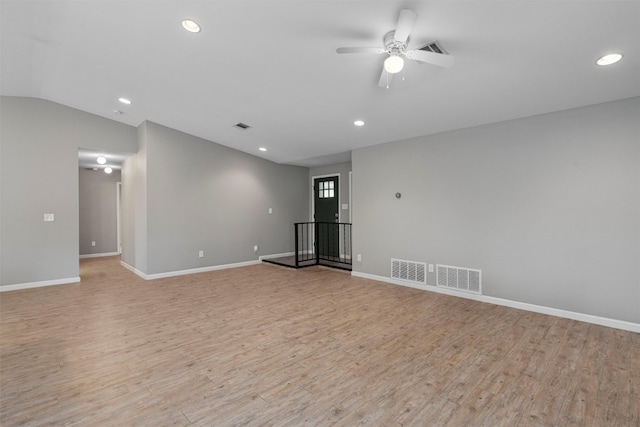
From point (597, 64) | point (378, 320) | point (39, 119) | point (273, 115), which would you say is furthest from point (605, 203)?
point (39, 119)

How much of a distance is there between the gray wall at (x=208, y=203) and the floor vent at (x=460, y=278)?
4.61 m

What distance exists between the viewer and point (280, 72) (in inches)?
142

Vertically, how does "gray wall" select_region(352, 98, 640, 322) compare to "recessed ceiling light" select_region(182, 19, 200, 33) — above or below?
below

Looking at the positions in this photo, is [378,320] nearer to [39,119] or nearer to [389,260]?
[389,260]

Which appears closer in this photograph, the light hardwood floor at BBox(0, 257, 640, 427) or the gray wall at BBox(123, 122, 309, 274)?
the light hardwood floor at BBox(0, 257, 640, 427)

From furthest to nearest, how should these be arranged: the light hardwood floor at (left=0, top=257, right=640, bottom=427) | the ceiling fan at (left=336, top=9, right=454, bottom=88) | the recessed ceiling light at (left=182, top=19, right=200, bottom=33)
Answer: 1. the recessed ceiling light at (left=182, top=19, right=200, bottom=33)
2. the ceiling fan at (left=336, top=9, right=454, bottom=88)
3. the light hardwood floor at (left=0, top=257, right=640, bottom=427)

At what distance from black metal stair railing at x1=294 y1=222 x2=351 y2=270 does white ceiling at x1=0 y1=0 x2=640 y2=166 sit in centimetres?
311

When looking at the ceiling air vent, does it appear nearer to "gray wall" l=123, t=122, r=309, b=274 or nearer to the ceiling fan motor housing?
the ceiling fan motor housing

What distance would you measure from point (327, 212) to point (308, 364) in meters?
5.96

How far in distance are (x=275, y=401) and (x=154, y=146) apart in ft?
18.4

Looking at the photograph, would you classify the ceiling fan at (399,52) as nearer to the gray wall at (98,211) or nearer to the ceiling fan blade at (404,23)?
the ceiling fan blade at (404,23)

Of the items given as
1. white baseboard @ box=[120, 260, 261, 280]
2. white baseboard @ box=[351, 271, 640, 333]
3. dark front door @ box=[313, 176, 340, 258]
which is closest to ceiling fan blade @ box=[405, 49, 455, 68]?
white baseboard @ box=[351, 271, 640, 333]

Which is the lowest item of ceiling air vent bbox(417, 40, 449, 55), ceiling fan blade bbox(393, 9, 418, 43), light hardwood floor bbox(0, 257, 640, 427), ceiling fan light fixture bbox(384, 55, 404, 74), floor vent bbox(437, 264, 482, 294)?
light hardwood floor bbox(0, 257, 640, 427)

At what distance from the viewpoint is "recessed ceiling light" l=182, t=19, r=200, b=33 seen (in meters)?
2.89
